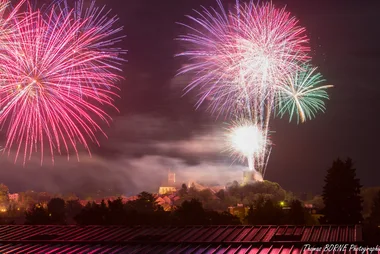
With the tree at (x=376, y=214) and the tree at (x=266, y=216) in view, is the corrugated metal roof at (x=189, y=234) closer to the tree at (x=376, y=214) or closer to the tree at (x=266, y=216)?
the tree at (x=266, y=216)

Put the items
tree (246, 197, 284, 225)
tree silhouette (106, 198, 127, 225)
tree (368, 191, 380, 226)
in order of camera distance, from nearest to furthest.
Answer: tree silhouette (106, 198, 127, 225), tree (246, 197, 284, 225), tree (368, 191, 380, 226)

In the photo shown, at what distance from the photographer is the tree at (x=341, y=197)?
2899 inches

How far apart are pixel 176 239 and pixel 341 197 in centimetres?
4814

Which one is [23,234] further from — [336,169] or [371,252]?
[336,169]

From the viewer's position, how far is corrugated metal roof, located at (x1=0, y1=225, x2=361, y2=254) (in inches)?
1126

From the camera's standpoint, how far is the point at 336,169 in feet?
255

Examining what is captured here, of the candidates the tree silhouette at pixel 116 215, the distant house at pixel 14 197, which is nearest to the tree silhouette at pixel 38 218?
the tree silhouette at pixel 116 215

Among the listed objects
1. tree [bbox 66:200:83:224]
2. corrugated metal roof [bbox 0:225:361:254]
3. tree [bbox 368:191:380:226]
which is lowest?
tree [bbox 66:200:83:224]

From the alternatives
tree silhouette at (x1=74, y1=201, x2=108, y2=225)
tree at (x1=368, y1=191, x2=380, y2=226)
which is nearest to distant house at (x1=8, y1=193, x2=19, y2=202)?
tree silhouette at (x1=74, y1=201, x2=108, y2=225)

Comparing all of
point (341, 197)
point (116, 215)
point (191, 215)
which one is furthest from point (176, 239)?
point (191, 215)

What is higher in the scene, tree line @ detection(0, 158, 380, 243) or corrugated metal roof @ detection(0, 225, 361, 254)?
corrugated metal roof @ detection(0, 225, 361, 254)

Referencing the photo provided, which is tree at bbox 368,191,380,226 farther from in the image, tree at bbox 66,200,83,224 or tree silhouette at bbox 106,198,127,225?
tree at bbox 66,200,83,224

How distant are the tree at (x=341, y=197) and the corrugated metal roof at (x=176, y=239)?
41555 mm

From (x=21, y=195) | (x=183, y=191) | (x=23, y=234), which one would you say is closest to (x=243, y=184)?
(x=183, y=191)
